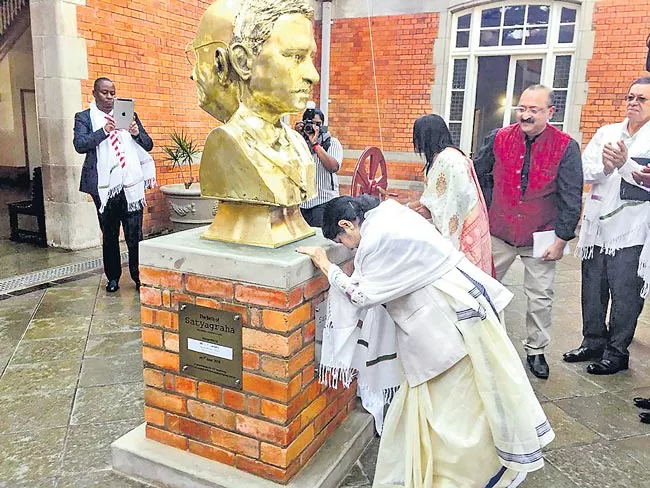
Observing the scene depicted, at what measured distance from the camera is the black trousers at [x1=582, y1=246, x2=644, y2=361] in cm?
338

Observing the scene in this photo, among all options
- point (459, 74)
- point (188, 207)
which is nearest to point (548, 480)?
point (188, 207)

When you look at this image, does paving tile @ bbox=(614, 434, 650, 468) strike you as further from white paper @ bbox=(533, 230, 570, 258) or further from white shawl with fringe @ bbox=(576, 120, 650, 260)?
white shawl with fringe @ bbox=(576, 120, 650, 260)

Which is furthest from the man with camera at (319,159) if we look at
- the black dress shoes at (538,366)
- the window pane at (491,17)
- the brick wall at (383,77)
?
the window pane at (491,17)

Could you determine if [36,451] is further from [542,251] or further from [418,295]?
[542,251]

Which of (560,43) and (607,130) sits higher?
(560,43)

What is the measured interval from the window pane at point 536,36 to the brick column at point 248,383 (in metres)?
7.64

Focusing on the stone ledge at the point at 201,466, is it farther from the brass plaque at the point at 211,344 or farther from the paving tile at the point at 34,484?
the brass plaque at the point at 211,344

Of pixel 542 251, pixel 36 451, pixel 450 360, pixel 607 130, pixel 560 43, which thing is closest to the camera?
pixel 450 360

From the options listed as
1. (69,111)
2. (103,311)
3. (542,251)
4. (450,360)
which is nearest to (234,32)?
(450,360)

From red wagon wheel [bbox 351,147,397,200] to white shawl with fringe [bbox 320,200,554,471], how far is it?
2153mm

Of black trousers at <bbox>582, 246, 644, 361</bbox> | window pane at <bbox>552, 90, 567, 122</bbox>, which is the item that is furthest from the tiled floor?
window pane at <bbox>552, 90, 567, 122</bbox>

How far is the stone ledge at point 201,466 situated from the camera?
6.73ft

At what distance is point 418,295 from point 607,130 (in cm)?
231

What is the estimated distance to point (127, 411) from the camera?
2734 millimetres
